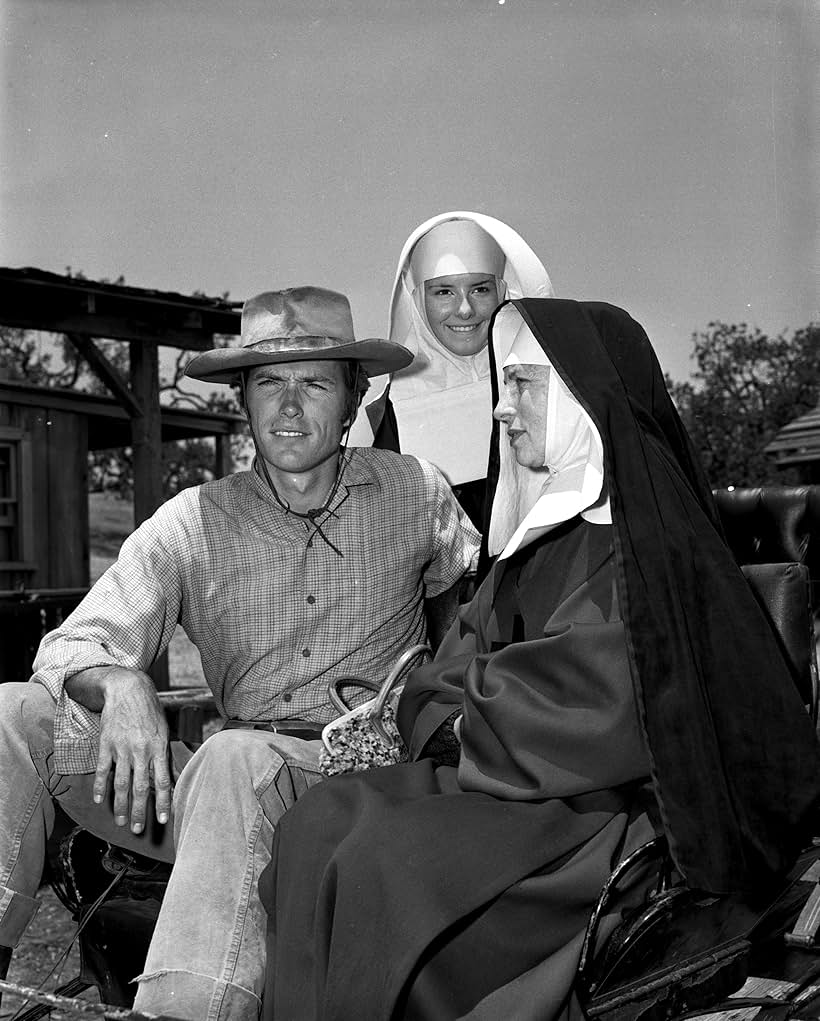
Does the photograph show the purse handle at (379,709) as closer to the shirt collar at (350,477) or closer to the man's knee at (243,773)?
the man's knee at (243,773)

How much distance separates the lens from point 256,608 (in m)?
2.92

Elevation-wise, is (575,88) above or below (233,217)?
above

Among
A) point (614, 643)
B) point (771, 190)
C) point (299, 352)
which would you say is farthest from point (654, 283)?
point (614, 643)

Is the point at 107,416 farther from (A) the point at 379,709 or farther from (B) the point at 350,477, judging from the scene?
(A) the point at 379,709

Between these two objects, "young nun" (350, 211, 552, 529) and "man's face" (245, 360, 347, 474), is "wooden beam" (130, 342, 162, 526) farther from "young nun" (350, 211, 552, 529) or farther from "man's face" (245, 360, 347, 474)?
"man's face" (245, 360, 347, 474)

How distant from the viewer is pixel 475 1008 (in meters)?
1.99

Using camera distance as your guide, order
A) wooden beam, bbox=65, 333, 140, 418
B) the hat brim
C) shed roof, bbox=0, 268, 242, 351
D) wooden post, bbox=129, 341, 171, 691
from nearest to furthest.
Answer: the hat brim, shed roof, bbox=0, 268, 242, 351, wooden beam, bbox=65, 333, 140, 418, wooden post, bbox=129, 341, 171, 691

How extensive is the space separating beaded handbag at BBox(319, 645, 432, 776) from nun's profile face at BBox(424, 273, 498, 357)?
1491mm

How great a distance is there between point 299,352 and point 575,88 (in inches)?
337

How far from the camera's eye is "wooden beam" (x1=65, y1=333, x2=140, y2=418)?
836 cm

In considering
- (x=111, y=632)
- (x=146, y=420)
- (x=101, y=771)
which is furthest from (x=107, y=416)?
(x=101, y=771)

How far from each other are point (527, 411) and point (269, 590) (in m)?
0.78

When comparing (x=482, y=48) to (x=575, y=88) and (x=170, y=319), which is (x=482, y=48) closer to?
(x=575, y=88)

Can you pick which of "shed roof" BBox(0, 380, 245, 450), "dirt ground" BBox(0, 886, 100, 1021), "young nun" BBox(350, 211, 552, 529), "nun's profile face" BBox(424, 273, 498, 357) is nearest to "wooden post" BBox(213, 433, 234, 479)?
"shed roof" BBox(0, 380, 245, 450)
